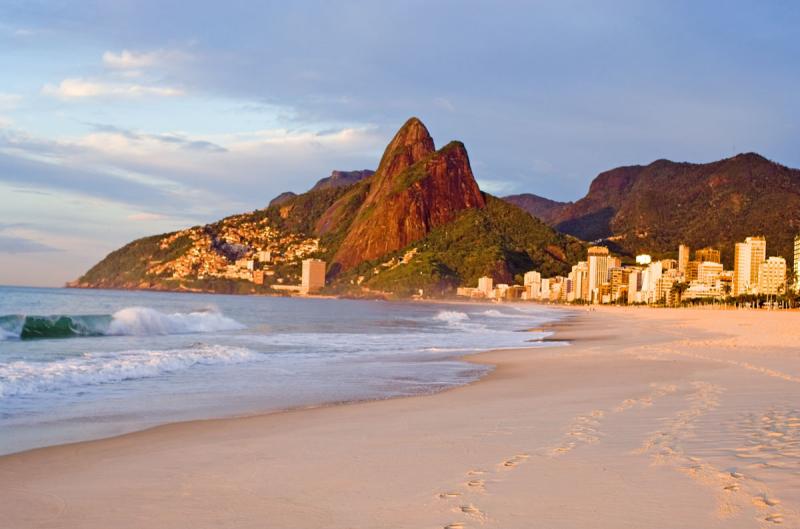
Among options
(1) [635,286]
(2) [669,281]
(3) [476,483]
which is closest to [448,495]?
(3) [476,483]

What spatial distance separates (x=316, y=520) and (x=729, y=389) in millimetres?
8879

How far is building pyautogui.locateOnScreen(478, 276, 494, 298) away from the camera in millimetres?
192375

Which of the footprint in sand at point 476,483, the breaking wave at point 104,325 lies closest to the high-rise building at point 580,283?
the breaking wave at point 104,325

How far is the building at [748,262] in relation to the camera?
491ft

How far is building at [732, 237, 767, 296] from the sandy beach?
151m

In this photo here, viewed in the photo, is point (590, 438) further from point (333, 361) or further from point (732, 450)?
point (333, 361)

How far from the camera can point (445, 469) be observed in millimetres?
6305

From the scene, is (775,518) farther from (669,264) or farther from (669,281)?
(669,264)

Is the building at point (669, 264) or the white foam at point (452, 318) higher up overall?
the building at point (669, 264)

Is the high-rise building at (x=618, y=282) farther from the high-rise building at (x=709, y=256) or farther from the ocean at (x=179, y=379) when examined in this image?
the ocean at (x=179, y=379)

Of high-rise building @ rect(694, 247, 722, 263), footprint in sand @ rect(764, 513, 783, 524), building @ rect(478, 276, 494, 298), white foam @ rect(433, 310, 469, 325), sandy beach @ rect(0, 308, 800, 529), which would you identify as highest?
high-rise building @ rect(694, 247, 722, 263)

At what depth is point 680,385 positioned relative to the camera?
41.7 ft

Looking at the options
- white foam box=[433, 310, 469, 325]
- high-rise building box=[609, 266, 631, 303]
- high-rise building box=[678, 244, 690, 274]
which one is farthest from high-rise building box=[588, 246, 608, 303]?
white foam box=[433, 310, 469, 325]

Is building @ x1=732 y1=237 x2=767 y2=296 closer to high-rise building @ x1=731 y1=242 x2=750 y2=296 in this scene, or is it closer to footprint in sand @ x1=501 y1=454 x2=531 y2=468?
high-rise building @ x1=731 y1=242 x2=750 y2=296
